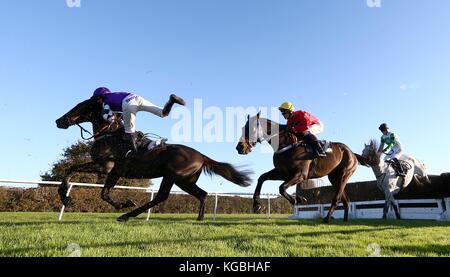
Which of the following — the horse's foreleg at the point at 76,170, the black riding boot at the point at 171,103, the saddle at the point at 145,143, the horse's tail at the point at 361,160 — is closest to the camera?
the horse's foreleg at the point at 76,170

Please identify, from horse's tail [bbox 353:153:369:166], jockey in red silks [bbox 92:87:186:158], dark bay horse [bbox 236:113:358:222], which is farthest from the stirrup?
horse's tail [bbox 353:153:369:166]

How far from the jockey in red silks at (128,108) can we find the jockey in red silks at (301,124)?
2676mm

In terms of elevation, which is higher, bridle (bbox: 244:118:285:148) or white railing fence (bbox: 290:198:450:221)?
bridle (bbox: 244:118:285:148)

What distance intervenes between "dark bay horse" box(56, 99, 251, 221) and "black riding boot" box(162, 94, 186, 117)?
76 centimetres

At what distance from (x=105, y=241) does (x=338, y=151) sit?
20.6 ft

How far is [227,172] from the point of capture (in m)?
7.69

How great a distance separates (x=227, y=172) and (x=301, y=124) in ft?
6.21

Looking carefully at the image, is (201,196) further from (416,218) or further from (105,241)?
(416,218)

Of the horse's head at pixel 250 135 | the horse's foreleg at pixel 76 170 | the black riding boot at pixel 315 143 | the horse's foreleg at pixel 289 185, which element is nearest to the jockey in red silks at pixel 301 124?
the black riding boot at pixel 315 143

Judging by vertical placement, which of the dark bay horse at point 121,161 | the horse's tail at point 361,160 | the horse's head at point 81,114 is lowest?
the horse's tail at point 361,160

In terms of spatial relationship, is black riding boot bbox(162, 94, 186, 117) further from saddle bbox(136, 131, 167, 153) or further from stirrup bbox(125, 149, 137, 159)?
stirrup bbox(125, 149, 137, 159)

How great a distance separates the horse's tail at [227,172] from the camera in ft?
24.8

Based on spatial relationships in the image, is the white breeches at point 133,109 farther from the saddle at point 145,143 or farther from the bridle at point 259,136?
the bridle at point 259,136

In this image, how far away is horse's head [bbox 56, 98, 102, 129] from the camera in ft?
21.8
